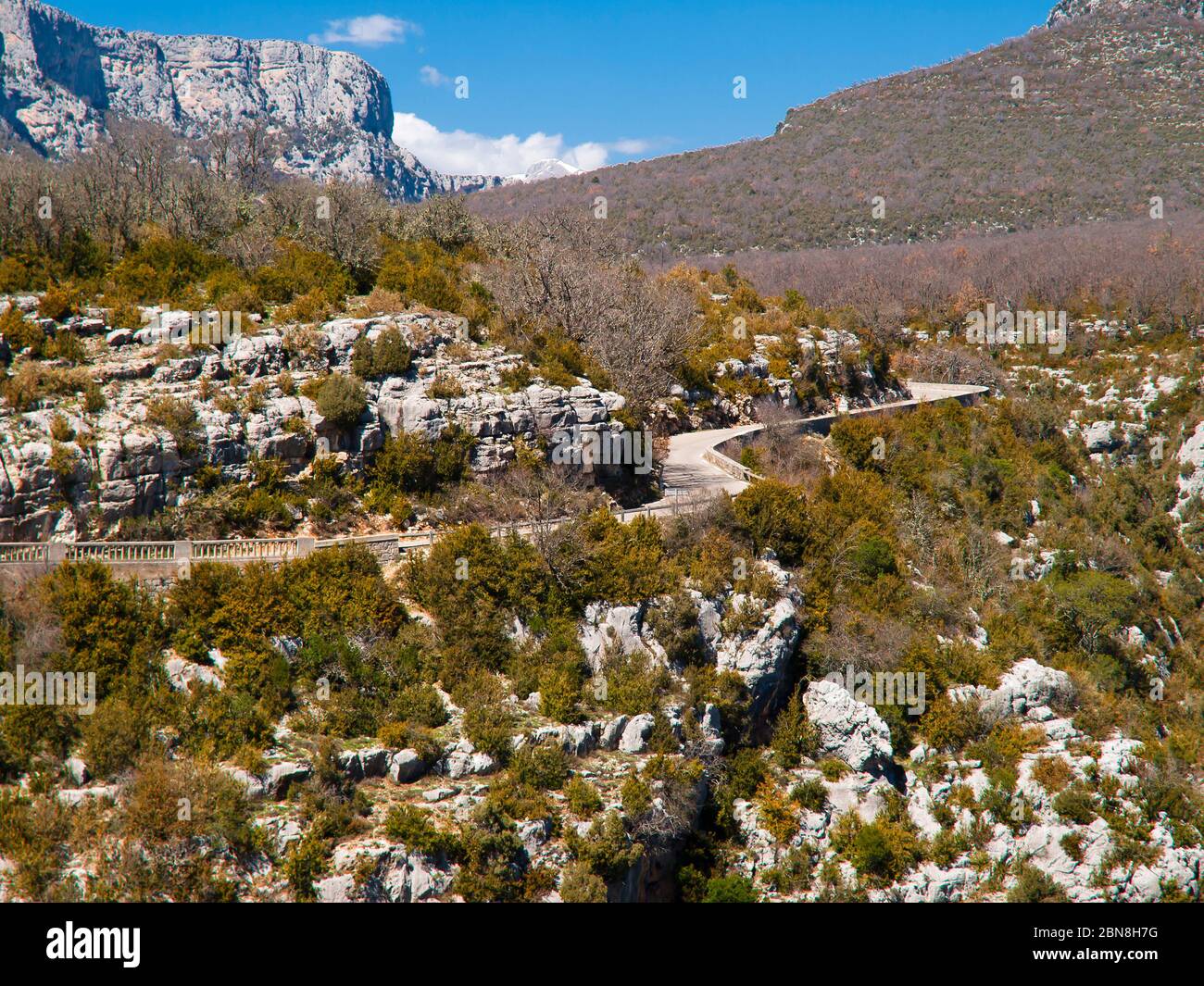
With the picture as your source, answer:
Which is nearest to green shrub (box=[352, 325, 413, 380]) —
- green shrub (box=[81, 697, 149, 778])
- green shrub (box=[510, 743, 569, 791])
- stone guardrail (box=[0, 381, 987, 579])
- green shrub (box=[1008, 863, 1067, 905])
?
stone guardrail (box=[0, 381, 987, 579])

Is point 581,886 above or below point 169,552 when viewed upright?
below

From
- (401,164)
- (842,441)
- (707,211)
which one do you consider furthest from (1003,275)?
(401,164)

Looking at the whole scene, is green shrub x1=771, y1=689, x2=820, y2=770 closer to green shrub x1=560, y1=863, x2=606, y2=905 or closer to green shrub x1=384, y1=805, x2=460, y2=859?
green shrub x1=560, y1=863, x2=606, y2=905

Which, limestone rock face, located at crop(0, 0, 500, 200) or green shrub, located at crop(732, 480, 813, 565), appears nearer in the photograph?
green shrub, located at crop(732, 480, 813, 565)

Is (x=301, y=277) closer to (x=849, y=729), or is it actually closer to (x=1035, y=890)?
(x=849, y=729)

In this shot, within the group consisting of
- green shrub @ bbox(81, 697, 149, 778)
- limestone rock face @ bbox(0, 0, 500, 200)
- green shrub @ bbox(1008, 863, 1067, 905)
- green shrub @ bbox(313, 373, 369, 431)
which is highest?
limestone rock face @ bbox(0, 0, 500, 200)

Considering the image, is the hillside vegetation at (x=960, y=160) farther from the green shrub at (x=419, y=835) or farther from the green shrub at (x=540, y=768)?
the green shrub at (x=419, y=835)

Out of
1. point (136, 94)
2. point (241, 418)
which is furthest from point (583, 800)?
point (136, 94)

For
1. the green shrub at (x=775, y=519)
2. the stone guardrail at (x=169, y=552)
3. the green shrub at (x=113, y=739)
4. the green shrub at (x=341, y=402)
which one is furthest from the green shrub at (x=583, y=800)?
the green shrub at (x=341, y=402)

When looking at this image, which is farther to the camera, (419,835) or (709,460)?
A: (709,460)
